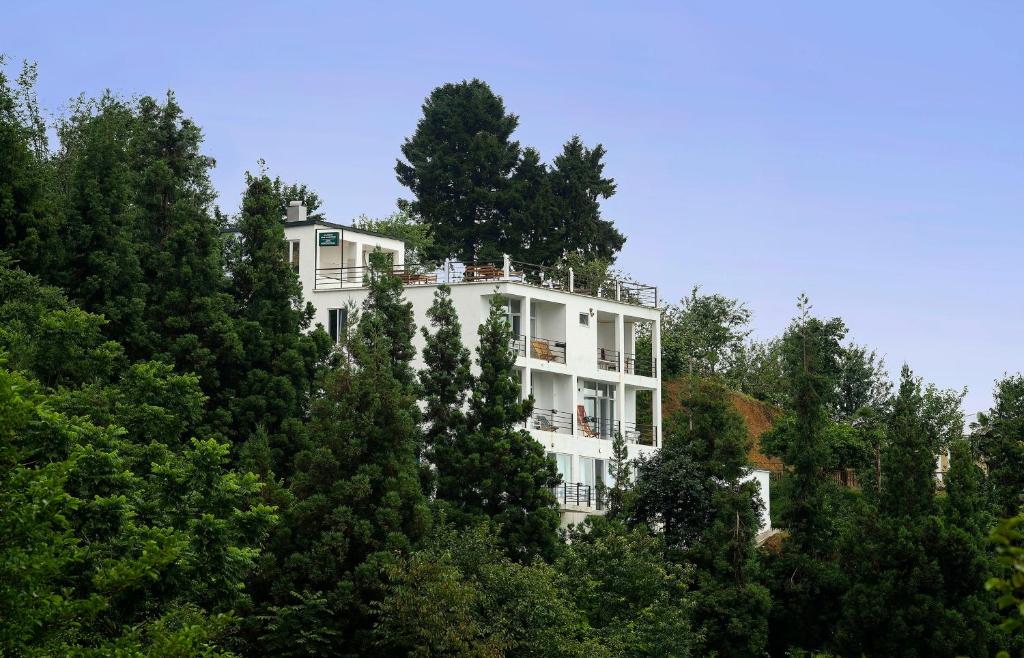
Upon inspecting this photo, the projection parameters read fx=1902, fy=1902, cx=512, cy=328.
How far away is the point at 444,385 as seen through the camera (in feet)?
201

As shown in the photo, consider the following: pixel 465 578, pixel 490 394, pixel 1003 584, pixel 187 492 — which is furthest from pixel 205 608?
pixel 1003 584

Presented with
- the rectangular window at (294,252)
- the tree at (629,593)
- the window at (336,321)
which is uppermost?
the rectangular window at (294,252)

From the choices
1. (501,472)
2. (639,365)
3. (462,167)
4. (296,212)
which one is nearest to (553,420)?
(639,365)

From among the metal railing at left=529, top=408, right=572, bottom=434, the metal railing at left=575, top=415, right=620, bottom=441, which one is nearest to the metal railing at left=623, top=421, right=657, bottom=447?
the metal railing at left=575, top=415, right=620, bottom=441

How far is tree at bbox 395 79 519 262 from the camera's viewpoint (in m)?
106

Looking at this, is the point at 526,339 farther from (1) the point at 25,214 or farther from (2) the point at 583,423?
(1) the point at 25,214

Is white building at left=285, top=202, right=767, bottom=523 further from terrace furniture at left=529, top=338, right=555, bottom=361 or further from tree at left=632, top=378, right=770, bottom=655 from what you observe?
tree at left=632, top=378, right=770, bottom=655

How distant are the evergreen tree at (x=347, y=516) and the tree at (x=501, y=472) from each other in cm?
423

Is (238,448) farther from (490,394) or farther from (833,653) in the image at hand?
(833,653)

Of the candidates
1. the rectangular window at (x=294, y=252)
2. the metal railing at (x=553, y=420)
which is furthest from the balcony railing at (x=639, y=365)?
the rectangular window at (x=294, y=252)

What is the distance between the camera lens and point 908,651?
61.1 m

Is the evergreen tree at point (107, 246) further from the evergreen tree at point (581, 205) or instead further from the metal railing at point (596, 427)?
the evergreen tree at point (581, 205)

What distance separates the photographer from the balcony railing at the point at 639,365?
77812mm

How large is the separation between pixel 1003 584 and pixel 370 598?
37370mm
